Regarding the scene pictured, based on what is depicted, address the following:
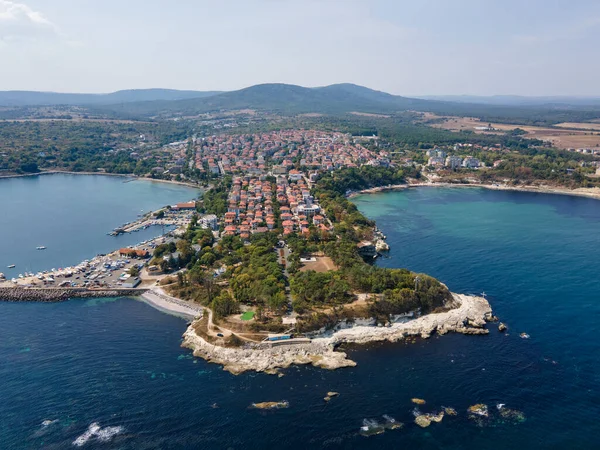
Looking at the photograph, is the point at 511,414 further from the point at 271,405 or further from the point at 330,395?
the point at 271,405

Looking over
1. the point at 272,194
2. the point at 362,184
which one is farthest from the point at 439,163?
the point at 272,194

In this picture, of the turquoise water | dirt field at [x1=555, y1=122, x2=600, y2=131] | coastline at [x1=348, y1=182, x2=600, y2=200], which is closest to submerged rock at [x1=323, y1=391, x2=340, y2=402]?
the turquoise water

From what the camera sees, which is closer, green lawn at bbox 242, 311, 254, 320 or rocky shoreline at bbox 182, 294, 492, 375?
rocky shoreline at bbox 182, 294, 492, 375

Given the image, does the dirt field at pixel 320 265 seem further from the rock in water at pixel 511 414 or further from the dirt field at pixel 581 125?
the dirt field at pixel 581 125

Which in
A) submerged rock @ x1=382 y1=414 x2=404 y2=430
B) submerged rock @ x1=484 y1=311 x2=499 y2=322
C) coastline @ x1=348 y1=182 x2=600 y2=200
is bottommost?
submerged rock @ x1=382 y1=414 x2=404 y2=430

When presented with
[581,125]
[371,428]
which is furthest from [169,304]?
[581,125]

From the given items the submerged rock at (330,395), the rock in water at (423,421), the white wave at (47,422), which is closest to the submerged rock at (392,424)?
the rock in water at (423,421)

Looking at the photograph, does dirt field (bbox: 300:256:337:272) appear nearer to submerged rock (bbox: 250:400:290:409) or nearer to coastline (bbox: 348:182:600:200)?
submerged rock (bbox: 250:400:290:409)
